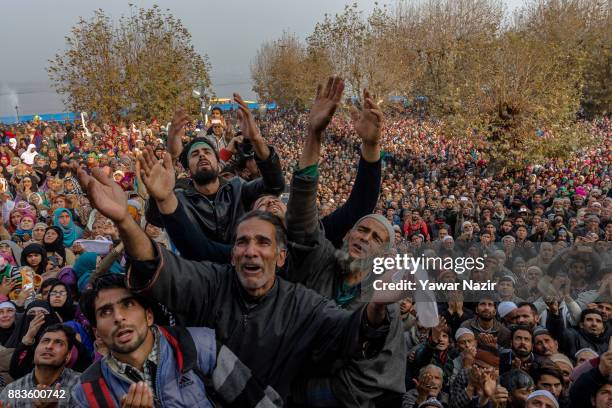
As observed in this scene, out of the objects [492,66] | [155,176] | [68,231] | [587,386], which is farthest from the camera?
[492,66]

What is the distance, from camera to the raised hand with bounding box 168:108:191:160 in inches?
121

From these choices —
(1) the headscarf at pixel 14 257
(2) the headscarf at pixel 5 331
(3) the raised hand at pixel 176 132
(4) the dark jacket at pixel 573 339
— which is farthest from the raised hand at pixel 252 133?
(1) the headscarf at pixel 14 257

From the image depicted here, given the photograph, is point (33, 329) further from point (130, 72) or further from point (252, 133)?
point (130, 72)

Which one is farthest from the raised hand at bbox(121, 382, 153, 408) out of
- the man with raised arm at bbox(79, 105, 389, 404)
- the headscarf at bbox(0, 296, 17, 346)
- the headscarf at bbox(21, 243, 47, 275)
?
the headscarf at bbox(21, 243, 47, 275)

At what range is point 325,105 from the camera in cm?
251

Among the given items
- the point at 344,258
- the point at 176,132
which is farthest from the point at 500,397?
the point at 176,132

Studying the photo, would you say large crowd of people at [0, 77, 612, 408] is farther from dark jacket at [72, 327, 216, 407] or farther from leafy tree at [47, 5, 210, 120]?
leafy tree at [47, 5, 210, 120]

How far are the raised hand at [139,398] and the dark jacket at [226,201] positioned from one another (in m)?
1.17

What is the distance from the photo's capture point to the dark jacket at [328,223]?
231 cm

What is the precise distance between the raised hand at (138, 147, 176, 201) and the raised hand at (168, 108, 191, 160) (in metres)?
0.89

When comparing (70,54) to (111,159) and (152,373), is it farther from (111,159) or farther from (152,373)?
(152,373)

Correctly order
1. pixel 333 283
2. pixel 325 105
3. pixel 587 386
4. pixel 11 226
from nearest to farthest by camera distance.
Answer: pixel 333 283
pixel 325 105
pixel 587 386
pixel 11 226

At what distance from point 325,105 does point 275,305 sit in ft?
3.40

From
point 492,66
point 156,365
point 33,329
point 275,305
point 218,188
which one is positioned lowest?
point 156,365
